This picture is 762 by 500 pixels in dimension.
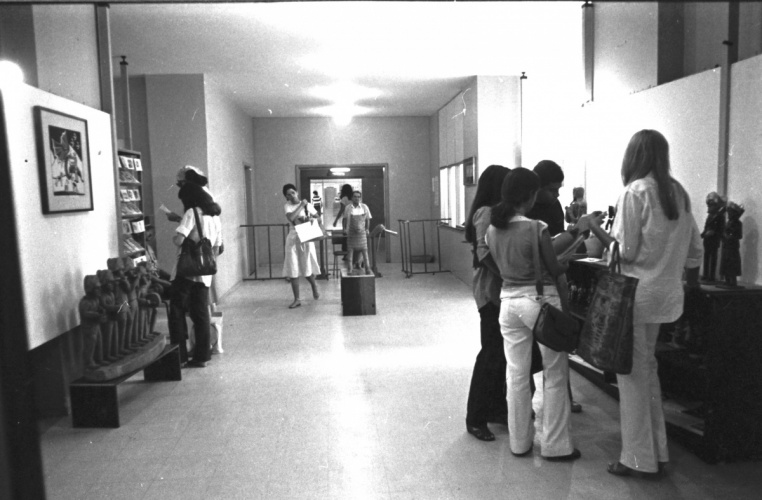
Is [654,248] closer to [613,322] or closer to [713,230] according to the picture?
[613,322]

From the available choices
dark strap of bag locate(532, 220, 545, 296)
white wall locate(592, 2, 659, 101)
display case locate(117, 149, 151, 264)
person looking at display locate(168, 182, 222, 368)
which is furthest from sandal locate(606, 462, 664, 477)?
display case locate(117, 149, 151, 264)

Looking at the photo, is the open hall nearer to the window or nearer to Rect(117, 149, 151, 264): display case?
Rect(117, 149, 151, 264): display case

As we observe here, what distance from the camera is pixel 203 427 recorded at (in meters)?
3.22

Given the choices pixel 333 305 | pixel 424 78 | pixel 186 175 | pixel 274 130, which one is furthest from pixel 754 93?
pixel 274 130

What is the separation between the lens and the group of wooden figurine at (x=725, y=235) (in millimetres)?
2621

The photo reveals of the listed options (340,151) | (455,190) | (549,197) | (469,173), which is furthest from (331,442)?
(340,151)

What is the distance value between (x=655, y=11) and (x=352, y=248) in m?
5.43

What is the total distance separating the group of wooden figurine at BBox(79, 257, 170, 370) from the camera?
329cm

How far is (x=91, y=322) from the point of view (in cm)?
327

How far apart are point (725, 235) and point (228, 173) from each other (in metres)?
7.05

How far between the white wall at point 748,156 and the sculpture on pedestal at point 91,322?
3383 millimetres

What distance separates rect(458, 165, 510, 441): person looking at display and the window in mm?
5023

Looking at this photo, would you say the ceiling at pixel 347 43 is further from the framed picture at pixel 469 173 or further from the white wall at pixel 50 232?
the white wall at pixel 50 232

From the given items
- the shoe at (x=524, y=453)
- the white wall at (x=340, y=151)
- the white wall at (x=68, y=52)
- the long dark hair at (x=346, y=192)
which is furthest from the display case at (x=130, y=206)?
the white wall at (x=340, y=151)
